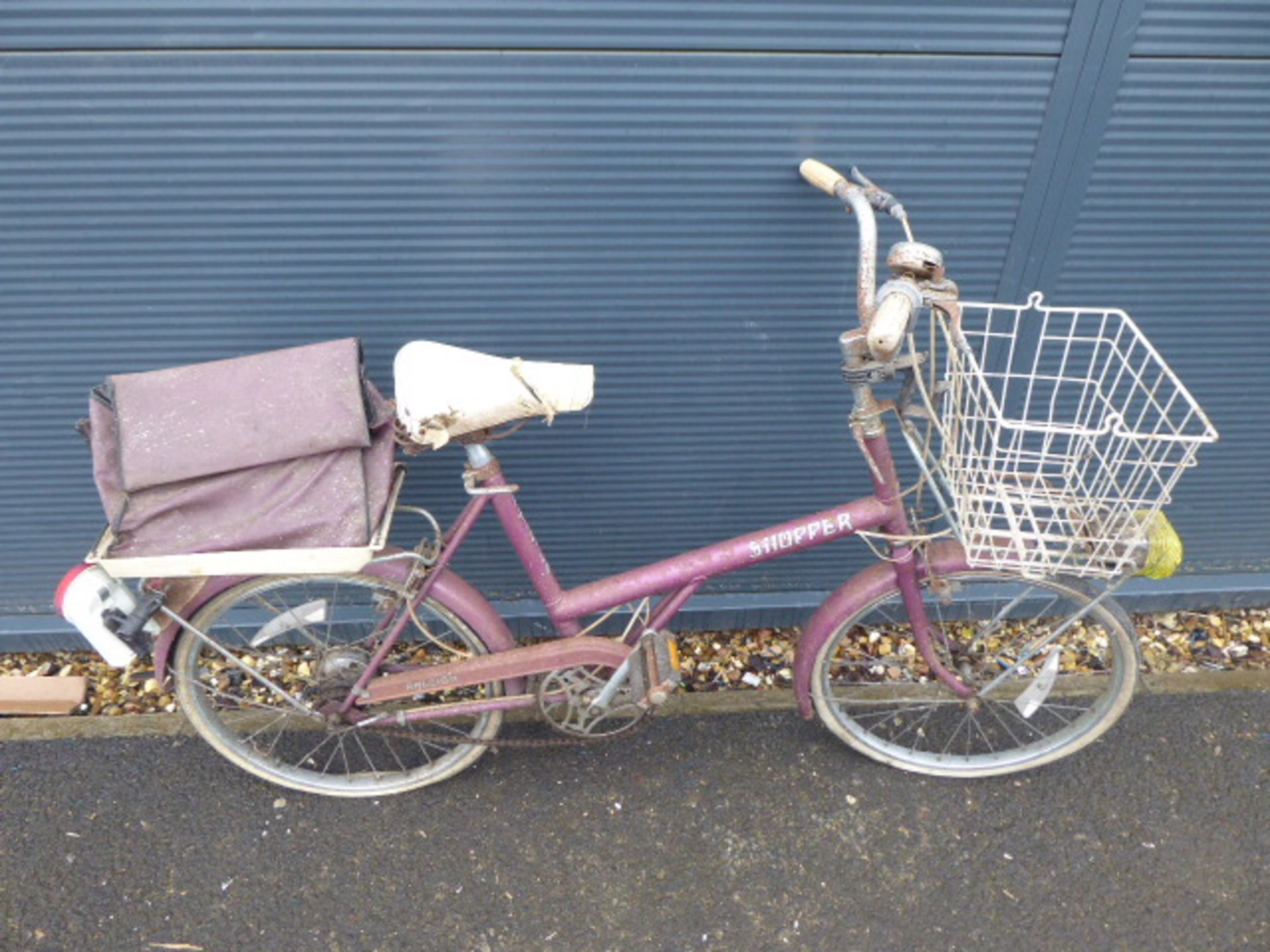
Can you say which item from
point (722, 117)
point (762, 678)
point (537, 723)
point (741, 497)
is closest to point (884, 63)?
point (722, 117)

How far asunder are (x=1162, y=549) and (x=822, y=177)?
1222mm

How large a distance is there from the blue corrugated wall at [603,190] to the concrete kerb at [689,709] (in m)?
0.74

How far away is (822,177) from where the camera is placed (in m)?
2.24

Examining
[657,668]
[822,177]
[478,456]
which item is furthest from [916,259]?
[657,668]

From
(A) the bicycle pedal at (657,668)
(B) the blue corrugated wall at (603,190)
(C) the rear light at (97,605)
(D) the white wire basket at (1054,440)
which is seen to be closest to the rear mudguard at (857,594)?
(D) the white wire basket at (1054,440)

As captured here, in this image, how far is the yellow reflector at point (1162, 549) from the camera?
2102 mm

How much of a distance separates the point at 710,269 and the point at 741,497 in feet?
2.90

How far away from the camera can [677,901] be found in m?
2.61

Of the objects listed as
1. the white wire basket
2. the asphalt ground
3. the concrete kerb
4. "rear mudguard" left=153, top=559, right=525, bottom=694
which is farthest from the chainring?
the white wire basket

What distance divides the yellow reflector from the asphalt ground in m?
1.09

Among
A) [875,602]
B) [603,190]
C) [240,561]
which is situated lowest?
[875,602]

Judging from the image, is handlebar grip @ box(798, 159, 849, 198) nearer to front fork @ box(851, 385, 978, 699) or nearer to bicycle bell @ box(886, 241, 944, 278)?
bicycle bell @ box(886, 241, 944, 278)

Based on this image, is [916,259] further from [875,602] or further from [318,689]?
[318,689]

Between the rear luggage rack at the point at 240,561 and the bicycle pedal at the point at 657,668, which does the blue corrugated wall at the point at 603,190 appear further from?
the rear luggage rack at the point at 240,561
